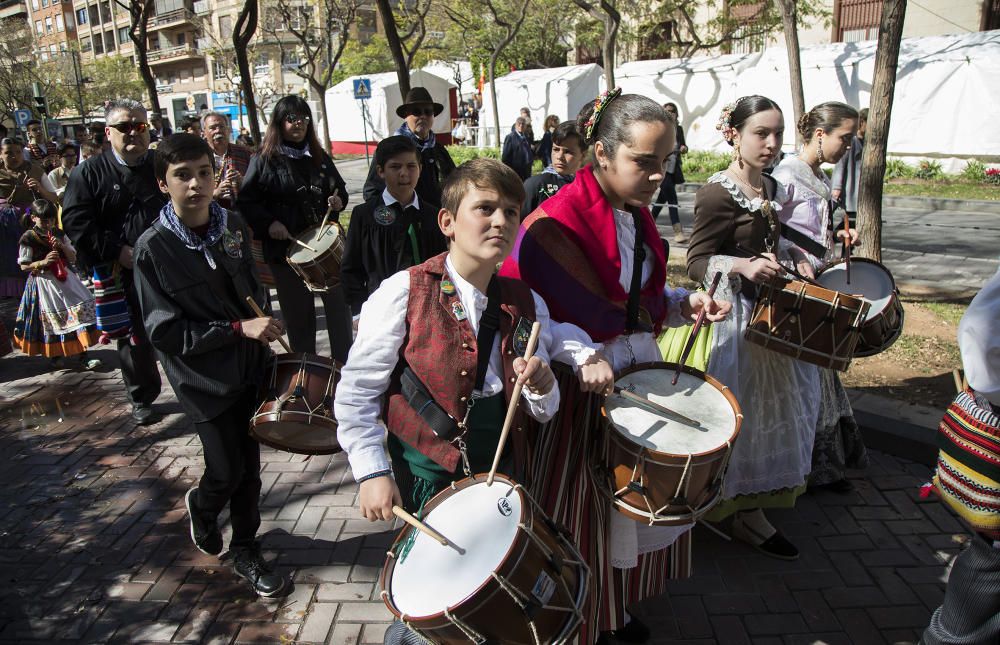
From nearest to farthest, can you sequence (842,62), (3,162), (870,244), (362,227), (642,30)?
(362,227)
(870,244)
(3,162)
(842,62)
(642,30)

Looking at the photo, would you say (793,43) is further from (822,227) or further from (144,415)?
(144,415)

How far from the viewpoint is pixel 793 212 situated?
3775mm

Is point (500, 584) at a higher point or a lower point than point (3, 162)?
lower

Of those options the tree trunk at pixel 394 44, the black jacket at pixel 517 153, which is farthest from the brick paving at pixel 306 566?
the black jacket at pixel 517 153

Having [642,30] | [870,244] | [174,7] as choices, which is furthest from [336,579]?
[174,7]

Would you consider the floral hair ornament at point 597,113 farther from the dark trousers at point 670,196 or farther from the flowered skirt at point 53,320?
the dark trousers at point 670,196

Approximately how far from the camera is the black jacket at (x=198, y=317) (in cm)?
299

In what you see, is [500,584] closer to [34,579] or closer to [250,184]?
[34,579]

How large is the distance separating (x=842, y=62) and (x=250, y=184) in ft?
56.6

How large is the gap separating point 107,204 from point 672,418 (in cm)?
425

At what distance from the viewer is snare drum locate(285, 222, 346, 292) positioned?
5004 millimetres

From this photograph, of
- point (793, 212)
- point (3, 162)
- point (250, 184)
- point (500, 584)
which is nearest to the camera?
point (500, 584)

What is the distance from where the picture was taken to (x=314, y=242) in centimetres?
511

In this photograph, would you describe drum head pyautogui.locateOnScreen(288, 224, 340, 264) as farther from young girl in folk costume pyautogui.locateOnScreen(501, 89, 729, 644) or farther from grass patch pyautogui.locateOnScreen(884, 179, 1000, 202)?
grass patch pyautogui.locateOnScreen(884, 179, 1000, 202)
